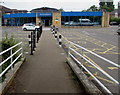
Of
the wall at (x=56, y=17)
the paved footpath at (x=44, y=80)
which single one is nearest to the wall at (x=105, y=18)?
the wall at (x=56, y=17)

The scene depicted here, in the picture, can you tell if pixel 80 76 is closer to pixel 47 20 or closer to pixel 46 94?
pixel 46 94

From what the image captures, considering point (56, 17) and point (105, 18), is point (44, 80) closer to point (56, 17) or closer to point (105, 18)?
point (56, 17)

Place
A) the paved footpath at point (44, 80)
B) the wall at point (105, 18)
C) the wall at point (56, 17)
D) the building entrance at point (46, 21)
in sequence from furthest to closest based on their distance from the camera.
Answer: the building entrance at point (46, 21) → the wall at point (105, 18) → the wall at point (56, 17) → the paved footpath at point (44, 80)

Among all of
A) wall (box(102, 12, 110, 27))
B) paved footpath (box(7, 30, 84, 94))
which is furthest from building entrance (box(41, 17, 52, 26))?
paved footpath (box(7, 30, 84, 94))

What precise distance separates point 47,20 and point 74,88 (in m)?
46.5

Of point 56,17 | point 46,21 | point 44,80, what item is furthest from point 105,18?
point 44,80

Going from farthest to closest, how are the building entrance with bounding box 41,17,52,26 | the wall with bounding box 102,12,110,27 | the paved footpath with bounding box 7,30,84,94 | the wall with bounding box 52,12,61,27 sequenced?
the building entrance with bounding box 41,17,52,26, the wall with bounding box 102,12,110,27, the wall with bounding box 52,12,61,27, the paved footpath with bounding box 7,30,84,94

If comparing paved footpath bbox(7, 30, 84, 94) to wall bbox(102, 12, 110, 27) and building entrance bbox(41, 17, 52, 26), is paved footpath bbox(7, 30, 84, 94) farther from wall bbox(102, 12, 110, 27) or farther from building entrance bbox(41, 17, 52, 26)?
wall bbox(102, 12, 110, 27)

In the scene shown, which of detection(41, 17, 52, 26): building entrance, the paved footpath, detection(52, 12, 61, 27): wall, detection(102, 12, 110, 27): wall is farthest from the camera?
detection(41, 17, 52, 26): building entrance

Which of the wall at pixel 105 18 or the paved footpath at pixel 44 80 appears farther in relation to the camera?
the wall at pixel 105 18

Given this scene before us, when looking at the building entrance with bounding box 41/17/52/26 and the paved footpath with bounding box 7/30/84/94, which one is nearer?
the paved footpath with bounding box 7/30/84/94

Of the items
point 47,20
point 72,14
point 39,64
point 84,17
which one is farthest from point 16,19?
point 39,64

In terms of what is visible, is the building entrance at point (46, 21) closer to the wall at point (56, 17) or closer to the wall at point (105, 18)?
the wall at point (56, 17)

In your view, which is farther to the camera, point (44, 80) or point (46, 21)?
point (46, 21)
